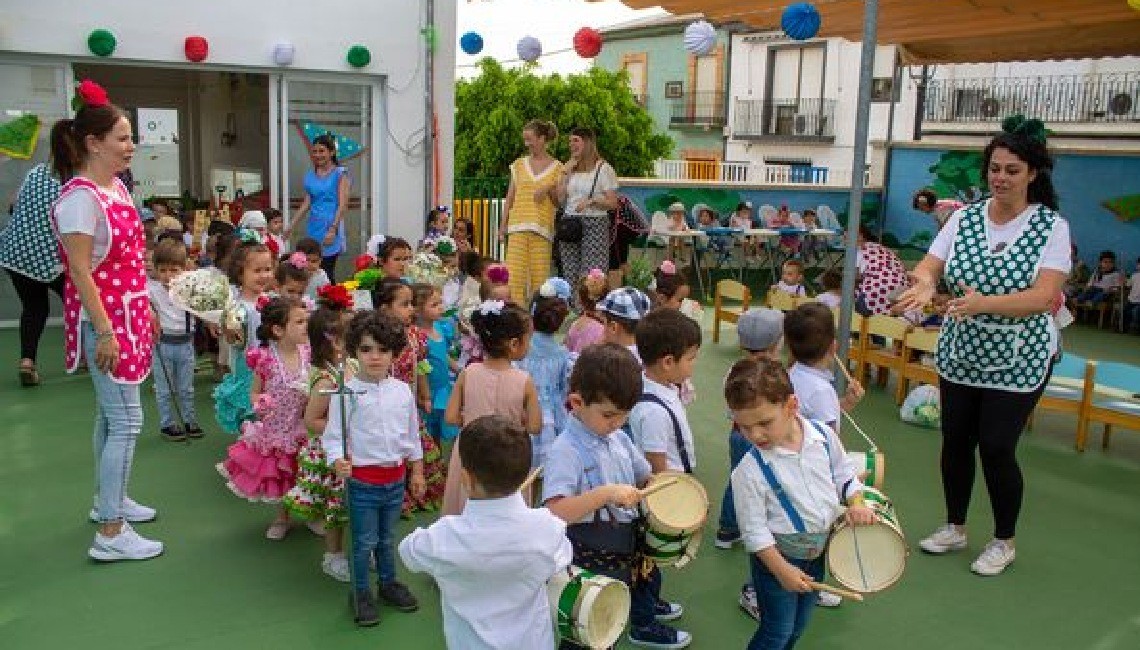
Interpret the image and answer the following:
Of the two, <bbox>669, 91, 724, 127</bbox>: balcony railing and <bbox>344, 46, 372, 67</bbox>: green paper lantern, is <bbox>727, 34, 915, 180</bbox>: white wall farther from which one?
<bbox>344, 46, 372, 67</bbox>: green paper lantern

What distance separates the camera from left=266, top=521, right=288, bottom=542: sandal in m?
4.09

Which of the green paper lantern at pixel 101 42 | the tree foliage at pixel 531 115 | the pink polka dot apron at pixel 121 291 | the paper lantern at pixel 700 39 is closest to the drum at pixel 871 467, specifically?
the pink polka dot apron at pixel 121 291

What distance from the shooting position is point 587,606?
2.32 metres

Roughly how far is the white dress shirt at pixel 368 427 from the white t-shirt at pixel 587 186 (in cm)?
Result: 397

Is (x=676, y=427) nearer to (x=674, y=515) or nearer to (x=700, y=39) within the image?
(x=674, y=515)

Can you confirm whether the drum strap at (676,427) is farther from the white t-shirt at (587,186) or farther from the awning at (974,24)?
the awning at (974,24)

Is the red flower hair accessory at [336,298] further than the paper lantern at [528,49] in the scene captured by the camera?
No

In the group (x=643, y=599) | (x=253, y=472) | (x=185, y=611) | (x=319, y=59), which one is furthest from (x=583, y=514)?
(x=319, y=59)

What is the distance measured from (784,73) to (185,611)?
25123 millimetres

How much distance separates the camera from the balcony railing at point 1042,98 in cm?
1844

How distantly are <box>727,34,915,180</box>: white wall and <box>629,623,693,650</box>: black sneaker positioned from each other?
1921cm

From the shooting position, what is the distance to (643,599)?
3.26m

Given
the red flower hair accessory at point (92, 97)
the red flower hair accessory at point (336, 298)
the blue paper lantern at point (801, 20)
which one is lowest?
the red flower hair accessory at point (336, 298)

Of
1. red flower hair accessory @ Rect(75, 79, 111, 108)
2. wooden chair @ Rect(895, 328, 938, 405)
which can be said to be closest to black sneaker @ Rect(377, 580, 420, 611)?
red flower hair accessory @ Rect(75, 79, 111, 108)
